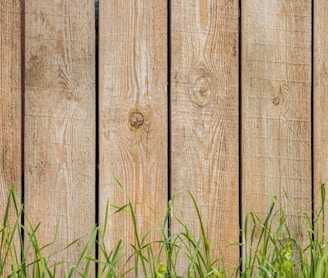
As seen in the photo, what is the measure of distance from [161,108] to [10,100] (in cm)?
47

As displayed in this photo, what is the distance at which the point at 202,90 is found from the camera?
198 cm

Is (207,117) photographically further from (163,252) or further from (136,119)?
(163,252)

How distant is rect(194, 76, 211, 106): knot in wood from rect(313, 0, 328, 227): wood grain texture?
392 mm

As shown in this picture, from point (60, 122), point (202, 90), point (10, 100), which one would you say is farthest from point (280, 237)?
point (10, 100)

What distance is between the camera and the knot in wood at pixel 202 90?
198 cm

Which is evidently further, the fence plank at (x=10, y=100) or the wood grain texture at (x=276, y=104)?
the wood grain texture at (x=276, y=104)

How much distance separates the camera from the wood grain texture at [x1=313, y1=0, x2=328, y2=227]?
6.80 ft

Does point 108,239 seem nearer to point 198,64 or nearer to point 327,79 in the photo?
point 198,64

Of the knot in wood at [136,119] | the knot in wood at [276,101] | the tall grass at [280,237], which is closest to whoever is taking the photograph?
the tall grass at [280,237]

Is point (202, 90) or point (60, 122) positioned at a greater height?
point (202, 90)

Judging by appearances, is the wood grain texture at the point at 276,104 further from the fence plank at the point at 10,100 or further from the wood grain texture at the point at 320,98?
the fence plank at the point at 10,100

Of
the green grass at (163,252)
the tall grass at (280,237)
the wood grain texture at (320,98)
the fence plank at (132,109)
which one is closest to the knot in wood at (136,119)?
the fence plank at (132,109)

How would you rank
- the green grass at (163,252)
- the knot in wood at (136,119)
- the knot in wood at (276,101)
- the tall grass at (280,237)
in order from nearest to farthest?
1. the green grass at (163,252)
2. the tall grass at (280,237)
3. the knot in wood at (136,119)
4. the knot in wood at (276,101)

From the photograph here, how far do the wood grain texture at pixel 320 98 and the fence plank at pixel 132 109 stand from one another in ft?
1.75
